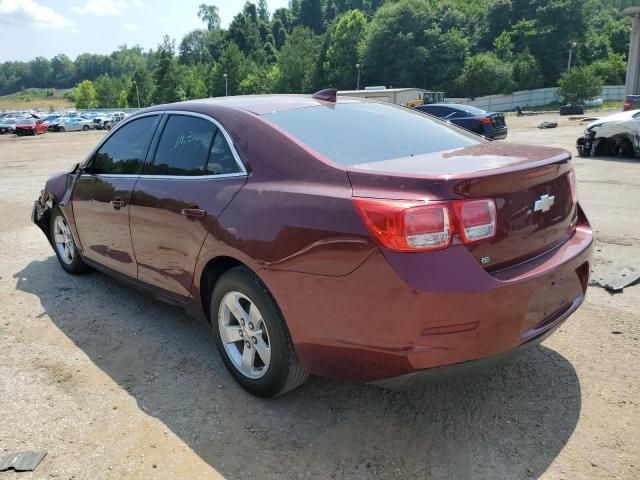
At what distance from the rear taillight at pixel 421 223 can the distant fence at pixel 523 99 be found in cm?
7098

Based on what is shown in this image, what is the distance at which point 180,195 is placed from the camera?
135 inches

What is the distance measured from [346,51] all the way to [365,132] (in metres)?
104

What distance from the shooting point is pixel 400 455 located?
8.58 feet

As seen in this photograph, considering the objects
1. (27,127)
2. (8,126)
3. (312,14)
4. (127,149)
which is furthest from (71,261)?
(312,14)

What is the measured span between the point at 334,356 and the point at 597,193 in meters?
7.79

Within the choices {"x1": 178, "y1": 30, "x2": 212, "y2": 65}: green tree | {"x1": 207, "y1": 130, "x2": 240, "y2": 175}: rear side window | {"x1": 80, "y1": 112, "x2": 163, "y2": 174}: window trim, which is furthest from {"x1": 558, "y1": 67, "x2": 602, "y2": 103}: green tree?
{"x1": 178, "y1": 30, "x2": 212, "y2": 65}: green tree

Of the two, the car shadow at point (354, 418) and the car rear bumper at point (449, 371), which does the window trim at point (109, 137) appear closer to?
the car shadow at point (354, 418)

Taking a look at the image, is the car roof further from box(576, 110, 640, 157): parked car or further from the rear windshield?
box(576, 110, 640, 157): parked car

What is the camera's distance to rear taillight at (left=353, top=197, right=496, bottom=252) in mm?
2338

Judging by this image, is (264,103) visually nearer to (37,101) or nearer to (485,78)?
(485,78)

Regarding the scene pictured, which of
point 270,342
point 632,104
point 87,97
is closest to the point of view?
point 270,342

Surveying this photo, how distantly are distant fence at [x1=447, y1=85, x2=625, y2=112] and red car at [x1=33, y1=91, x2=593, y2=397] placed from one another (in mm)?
70095

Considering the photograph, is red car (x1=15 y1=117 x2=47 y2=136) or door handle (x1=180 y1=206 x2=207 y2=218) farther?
red car (x1=15 y1=117 x2=47 y2=136)

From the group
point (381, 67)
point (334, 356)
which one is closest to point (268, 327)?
point (334, 356)
